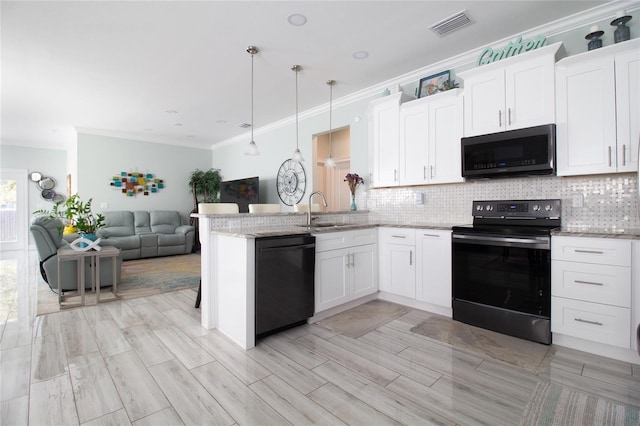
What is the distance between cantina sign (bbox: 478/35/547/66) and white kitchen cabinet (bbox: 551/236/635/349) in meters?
1.69

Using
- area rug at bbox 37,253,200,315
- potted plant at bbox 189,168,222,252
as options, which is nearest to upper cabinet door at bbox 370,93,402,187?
area rug at bbox 37,253,200,315

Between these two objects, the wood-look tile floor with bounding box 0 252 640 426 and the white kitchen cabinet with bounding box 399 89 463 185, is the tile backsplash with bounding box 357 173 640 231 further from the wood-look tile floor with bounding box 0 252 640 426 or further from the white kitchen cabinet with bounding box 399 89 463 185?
the wood-look tile floor with bounding box 0 252 640 426

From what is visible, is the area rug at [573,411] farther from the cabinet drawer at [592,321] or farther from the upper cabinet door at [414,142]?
the upper cabinet door at [414,142]

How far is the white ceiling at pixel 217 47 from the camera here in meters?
2.57

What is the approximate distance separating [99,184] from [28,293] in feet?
11.3

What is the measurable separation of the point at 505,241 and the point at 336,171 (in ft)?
15.3

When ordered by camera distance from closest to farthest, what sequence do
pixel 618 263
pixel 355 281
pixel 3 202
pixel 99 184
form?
pixel 618 263 < pixel 355 281 < pixel 99 184 < pixel 3 202

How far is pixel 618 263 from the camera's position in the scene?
211 cm

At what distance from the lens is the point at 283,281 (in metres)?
2.55

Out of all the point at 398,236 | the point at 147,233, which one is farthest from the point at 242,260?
the point at 147,233

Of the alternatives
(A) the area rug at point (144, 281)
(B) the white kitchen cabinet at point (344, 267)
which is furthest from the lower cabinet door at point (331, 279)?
(A) the area rug at point (144, 281)

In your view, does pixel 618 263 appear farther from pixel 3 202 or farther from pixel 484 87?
pixel 3 202

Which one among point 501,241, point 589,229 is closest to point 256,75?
point 501,241

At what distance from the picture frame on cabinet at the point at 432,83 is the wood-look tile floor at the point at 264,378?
2580 millimetres
